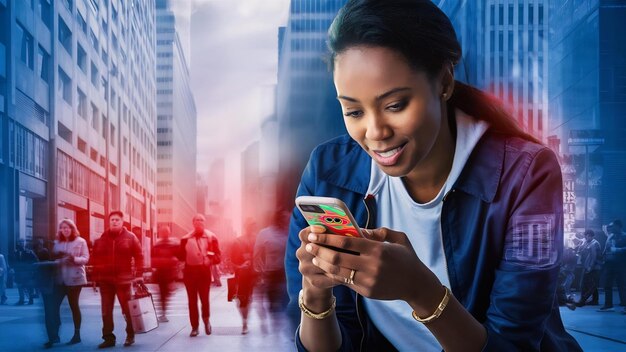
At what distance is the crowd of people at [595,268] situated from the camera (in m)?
5.89

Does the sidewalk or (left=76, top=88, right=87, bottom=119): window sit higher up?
(left=76, top=88, right=87, bottom=119): window

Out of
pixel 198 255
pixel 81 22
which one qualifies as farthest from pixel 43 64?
pixel 198 255

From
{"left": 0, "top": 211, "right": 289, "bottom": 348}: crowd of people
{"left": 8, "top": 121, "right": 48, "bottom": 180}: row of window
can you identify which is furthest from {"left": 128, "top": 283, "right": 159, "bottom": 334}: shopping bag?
{"left": 8, "top": 121, "right": 48, "bottom": 180}: row of window

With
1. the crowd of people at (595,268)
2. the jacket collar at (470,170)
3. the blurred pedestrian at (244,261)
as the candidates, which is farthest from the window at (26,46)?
the jacket collar at (470,170)

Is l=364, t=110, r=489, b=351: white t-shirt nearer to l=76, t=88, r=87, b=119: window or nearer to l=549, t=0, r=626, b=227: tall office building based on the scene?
l=549, t=0, r=626, b=227: tall office building

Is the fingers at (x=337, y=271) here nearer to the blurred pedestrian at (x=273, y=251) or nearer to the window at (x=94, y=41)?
the blurred pedestrian at (x=273, y=251)

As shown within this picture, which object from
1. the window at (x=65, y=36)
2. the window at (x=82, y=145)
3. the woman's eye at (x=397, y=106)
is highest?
the window at (x=65, y=36)

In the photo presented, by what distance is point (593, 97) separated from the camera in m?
11.9

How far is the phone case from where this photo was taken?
73 cm

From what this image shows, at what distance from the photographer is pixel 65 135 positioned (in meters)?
8.98

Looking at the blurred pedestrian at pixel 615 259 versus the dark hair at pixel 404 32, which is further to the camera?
the blurred pedestrian at pixel 615 259

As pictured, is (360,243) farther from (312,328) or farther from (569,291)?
(569,291)

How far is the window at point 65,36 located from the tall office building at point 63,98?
15 millimetres

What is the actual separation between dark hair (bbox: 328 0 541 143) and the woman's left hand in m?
0.26
